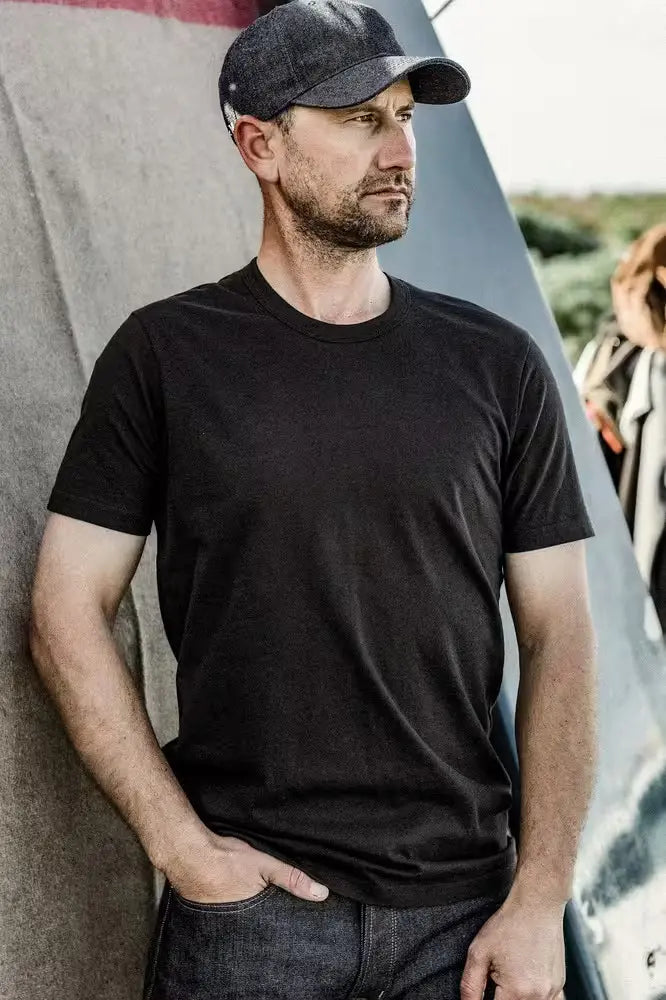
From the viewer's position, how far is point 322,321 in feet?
4.90

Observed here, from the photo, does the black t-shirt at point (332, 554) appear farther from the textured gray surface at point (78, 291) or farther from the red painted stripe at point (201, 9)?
the red painted stripe at point (201, 9)

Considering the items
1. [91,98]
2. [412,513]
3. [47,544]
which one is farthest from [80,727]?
[91,98]

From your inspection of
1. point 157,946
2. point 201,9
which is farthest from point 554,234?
point 157,946

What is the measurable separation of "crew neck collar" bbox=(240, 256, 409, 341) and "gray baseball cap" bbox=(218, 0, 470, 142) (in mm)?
244

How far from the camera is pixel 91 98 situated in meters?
2.02

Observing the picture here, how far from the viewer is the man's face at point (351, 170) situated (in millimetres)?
1481

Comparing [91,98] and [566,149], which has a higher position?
[91,98]

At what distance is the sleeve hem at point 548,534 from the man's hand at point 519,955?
438 millimetres

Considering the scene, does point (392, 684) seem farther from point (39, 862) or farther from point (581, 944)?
point (581, 944)

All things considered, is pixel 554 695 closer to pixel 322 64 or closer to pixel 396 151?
pixel 396 151

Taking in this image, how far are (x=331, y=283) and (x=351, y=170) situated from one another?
0.50 feet

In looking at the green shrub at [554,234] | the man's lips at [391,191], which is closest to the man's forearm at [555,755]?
the man's lips at [391,191]

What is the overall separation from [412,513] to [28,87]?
1.10 meters

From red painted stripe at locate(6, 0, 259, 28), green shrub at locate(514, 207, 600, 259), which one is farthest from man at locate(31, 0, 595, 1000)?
green shrub at locate(514, 207, 600, 259)
